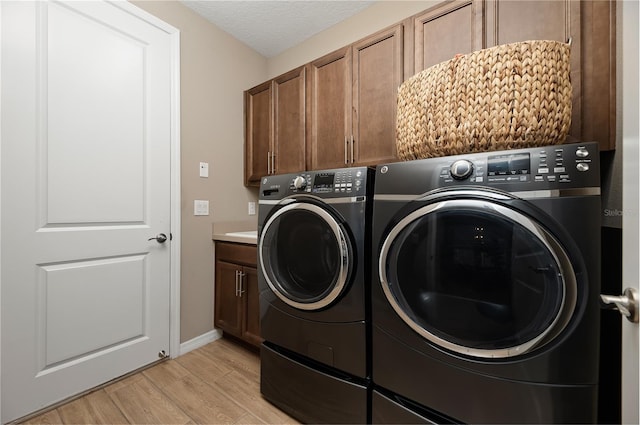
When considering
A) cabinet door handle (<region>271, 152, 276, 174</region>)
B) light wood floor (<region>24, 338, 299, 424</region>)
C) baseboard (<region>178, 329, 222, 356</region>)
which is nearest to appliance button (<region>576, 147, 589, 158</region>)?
light wood floor (<region>24, 338, 299, 424</region>)

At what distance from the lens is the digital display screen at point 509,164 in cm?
79

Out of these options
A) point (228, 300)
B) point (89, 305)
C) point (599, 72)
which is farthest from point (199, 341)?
point (599, 72)

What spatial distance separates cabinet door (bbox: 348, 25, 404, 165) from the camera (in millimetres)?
1536

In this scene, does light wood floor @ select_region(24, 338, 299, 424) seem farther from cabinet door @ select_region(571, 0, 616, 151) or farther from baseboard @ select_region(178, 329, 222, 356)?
cabinet door @ select_region(571, 0, 616, 151)

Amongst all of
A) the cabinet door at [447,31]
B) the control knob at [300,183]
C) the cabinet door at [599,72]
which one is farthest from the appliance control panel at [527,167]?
the cabinet door at [447,31]

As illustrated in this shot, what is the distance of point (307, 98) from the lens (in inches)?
75.7

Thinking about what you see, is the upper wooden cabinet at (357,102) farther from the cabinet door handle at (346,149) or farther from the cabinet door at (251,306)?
the cabinet door at (251,306)

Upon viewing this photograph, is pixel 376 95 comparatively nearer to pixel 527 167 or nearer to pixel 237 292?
pixel 527 167

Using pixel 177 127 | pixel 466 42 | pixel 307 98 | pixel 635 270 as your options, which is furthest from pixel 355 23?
pixel 635 270

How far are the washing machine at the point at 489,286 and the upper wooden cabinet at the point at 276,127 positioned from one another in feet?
3.67

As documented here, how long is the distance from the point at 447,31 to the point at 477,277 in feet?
4.26

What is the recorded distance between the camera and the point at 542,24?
3.73ft

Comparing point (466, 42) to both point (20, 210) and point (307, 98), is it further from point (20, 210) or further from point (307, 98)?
point (20, 210)

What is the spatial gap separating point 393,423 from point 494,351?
509mm
